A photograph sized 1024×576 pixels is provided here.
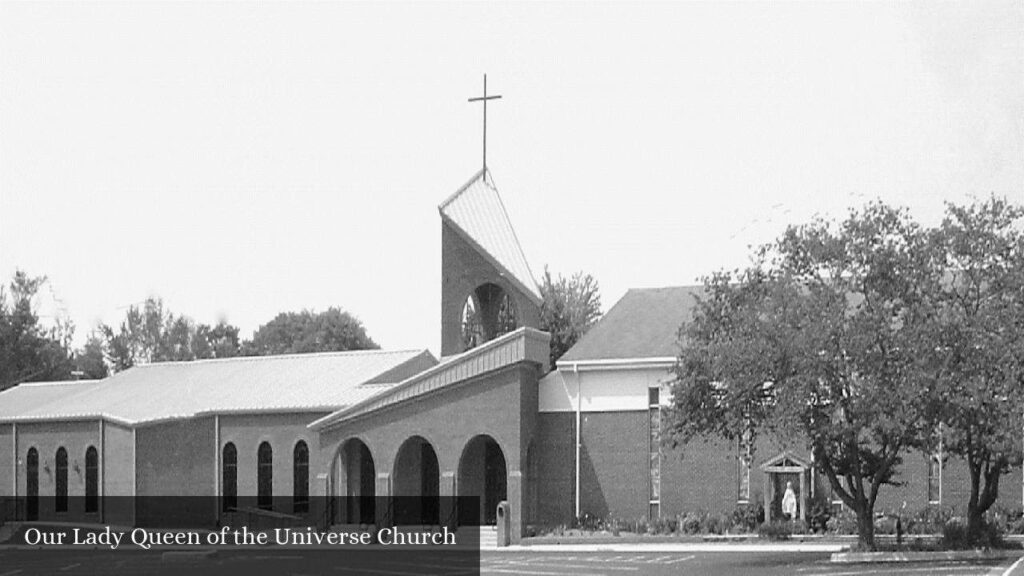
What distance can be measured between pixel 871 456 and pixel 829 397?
238 cm

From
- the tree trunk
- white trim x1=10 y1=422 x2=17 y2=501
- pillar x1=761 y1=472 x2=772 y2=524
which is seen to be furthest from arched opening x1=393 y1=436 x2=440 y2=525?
the tree trunk

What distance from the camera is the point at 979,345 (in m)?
36.3

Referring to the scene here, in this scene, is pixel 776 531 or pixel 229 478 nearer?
pixel 776 531

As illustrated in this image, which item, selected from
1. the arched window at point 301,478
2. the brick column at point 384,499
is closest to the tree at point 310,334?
the arched window at point 301,478

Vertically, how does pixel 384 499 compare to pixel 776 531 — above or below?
above

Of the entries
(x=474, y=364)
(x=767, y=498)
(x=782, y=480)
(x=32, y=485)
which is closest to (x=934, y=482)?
(x=782, y=480)

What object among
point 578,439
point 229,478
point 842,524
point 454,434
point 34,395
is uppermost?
point 34,395

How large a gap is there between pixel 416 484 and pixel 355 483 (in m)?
2.74

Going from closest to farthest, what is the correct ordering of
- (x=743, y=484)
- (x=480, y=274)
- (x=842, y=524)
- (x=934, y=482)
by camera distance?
(x=842, y=524) < (x=934, y=482) < (x=743, y=484) < (x=480, y=274)

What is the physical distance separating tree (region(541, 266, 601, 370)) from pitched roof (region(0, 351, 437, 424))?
22.9 meters

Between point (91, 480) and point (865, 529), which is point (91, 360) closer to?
point (91, 480)

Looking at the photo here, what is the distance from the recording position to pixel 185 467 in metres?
56.8

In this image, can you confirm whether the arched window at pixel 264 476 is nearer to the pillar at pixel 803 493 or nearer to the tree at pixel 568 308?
the pillar at pixel 803 493

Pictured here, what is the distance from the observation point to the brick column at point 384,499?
5192 centimetres
